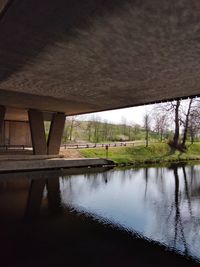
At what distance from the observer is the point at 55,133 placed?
30.3 metres

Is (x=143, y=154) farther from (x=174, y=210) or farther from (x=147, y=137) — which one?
(x=174, y=210)

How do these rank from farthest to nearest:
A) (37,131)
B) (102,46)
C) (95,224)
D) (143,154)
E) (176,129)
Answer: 1. (176,129)
2. (143,154)
3. (37,131)
4. (95,224)
5. (102,46)

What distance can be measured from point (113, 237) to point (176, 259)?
7.72 ft

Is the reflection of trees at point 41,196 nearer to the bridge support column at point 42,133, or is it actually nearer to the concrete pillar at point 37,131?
the concrete pillar at point 37,131

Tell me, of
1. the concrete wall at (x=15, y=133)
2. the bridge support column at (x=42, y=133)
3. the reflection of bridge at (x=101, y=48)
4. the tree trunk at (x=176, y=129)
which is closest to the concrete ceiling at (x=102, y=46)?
the reflection of bridge at (x=101, y=48)

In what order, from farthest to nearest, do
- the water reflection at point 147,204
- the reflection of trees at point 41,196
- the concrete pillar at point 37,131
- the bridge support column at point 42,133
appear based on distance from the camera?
the bridge support column at point 42,133 → the concrete pillar at point 37,131 → the reflection of trees at point 41,196 → the water reflection at point 147,204

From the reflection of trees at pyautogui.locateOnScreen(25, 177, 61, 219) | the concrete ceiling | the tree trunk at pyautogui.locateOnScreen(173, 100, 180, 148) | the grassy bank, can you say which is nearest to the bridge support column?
the grassy bank

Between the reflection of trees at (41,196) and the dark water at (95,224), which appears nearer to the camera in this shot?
the dark water at (95,224)

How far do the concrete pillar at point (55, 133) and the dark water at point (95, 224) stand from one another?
1136 cm

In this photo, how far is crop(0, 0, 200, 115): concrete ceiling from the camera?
7.18 metres

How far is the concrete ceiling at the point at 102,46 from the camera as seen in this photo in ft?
23.6

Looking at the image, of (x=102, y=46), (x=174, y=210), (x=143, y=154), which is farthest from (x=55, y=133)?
(x=102, y=46)

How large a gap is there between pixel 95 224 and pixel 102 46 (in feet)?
21.9

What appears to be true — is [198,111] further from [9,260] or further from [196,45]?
[9,260]
